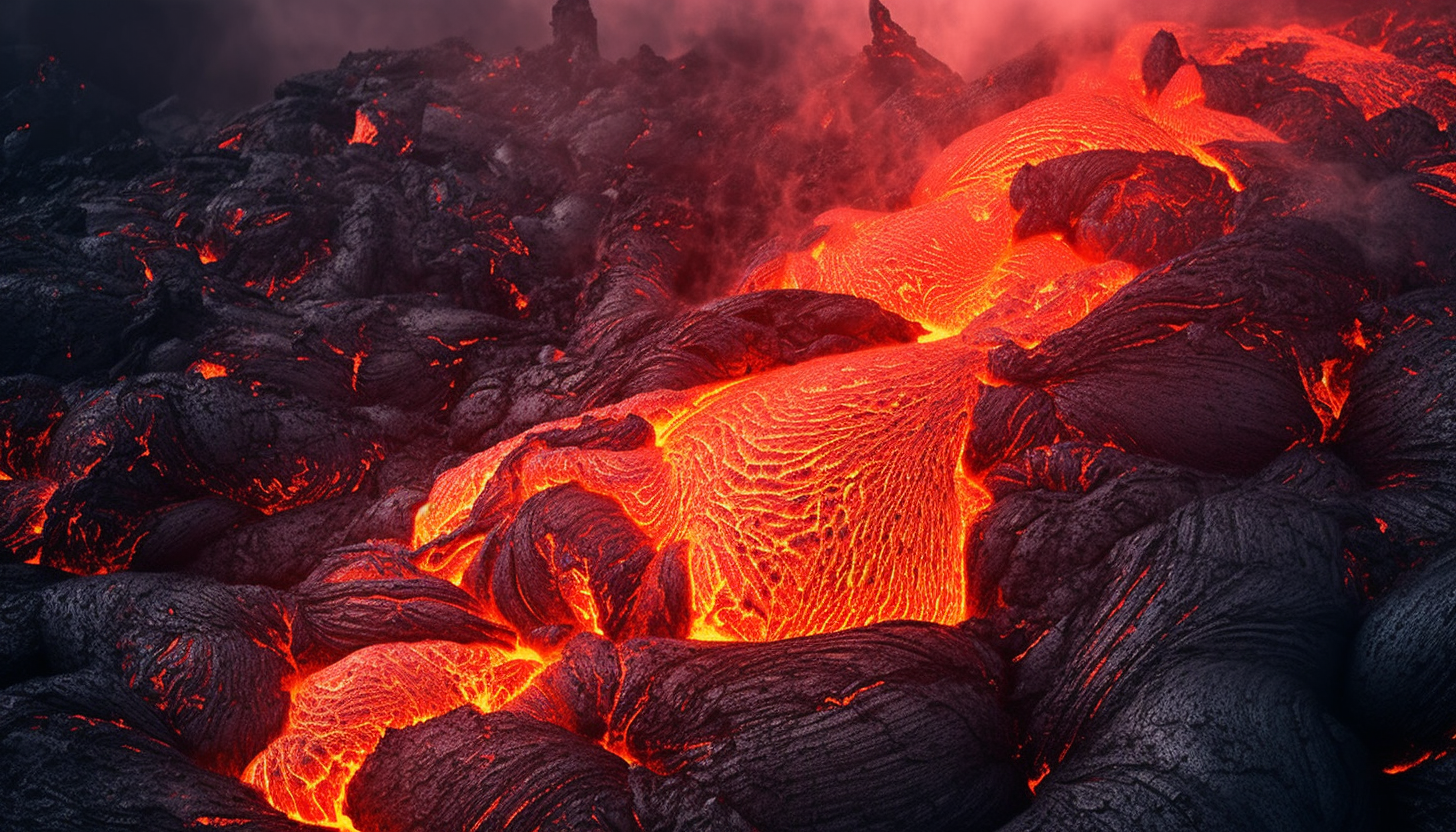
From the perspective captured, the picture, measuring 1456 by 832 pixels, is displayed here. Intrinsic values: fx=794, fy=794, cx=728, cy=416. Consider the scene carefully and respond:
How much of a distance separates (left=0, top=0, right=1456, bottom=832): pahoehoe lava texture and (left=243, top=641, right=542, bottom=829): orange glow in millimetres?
31

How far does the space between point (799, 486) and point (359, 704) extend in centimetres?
328

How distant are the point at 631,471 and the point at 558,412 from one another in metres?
1.84

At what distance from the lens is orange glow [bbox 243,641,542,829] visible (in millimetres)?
4758

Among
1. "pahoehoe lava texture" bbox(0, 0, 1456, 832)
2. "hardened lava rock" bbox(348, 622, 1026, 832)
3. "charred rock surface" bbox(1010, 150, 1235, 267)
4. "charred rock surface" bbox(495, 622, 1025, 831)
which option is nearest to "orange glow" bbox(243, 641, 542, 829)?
"pahoehoe lava texture" bbox(0, 0, 1456, 832)

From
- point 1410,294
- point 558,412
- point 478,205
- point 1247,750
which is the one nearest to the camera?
point 1247,750

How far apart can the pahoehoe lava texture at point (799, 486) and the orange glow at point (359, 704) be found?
0.03 m

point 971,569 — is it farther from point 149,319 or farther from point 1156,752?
point 149,319

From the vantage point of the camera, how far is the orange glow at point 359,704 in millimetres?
4758

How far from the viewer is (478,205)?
12109 mm

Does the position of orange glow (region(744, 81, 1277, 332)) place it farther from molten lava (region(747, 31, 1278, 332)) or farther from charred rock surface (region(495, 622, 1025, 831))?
charred rock surface (region(495, 622, 1025, 831))

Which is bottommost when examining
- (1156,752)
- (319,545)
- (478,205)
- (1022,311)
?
(319,545)

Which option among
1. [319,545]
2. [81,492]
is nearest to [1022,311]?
[319,545]

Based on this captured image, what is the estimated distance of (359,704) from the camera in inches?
203

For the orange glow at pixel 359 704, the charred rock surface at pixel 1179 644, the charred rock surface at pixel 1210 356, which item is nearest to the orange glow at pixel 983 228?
the charred rock surface at pixel 1210 356
